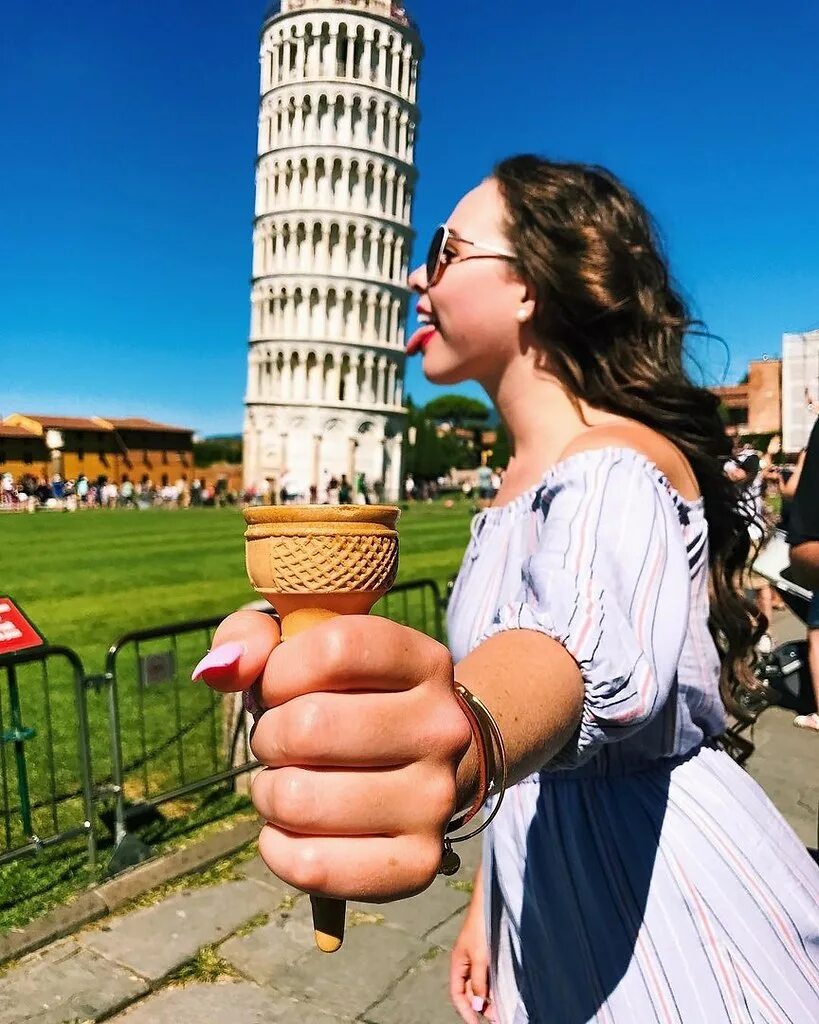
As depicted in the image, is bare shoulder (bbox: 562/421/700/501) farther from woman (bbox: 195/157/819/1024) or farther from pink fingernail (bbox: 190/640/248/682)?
pink fingernail (bbox: 190/640/248/682)

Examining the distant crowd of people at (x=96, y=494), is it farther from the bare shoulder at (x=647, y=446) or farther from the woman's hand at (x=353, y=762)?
the woman's hand at (x=353, y=762)

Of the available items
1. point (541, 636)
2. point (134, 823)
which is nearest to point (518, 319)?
point (541, 636)

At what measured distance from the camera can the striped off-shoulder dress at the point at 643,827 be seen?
3.57ft

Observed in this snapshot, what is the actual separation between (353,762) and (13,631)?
352 centimetres

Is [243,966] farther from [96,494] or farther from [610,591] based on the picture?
[96,494]

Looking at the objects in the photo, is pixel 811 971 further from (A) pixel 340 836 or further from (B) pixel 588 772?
(A) pixel 340 836

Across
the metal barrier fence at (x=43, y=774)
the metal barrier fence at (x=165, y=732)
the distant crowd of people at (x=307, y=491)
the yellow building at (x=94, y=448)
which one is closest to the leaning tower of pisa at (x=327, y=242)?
the distant crowd of people at (x=307, y=491)

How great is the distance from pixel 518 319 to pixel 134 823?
379cm

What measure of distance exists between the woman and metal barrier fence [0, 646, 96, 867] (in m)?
2.53

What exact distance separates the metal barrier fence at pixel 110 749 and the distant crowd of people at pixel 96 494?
100 ft

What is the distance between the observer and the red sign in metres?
3.65

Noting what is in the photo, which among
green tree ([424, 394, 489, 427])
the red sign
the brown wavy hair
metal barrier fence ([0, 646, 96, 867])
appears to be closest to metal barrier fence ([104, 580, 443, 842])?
metal barrier fence ([0, 646, 96, 867])

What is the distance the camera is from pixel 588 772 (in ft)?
4.37

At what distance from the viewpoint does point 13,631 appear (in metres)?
3.70
